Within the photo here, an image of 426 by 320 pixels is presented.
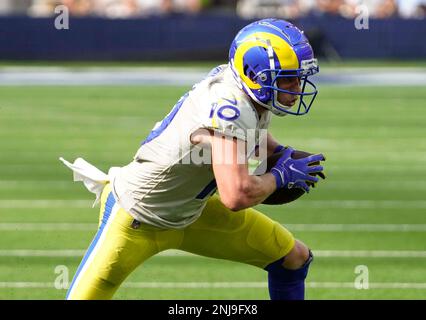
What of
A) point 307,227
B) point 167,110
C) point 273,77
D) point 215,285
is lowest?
point 215,285

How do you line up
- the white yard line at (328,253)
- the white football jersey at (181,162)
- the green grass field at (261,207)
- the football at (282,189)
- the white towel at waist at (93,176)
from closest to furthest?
the white football jersey at (181,162) → the football at (282,189) → the white towel at waist at (93,176) → the green grass field at (261,207) → the white yard line at (328,253)

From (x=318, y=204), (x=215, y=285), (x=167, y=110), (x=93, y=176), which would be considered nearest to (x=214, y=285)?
(x=215, y=285)

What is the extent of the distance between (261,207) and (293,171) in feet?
15.3

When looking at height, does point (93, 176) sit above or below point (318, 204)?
above

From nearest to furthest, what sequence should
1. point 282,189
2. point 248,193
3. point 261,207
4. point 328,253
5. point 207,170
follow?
point 248,193 → point 207,170 → point 282,189 → point 328,253 → point 261,207

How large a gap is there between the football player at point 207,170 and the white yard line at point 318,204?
4.27m

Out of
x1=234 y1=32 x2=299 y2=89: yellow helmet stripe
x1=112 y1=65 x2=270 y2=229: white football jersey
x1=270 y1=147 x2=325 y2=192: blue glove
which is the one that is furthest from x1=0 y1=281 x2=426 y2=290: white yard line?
x1=234 y1=32 x2=299 y2=89: yellow helmet stripe

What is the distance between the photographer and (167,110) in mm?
16312

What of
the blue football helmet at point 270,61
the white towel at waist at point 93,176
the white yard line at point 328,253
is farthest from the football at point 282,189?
the white yard line at point 328,253

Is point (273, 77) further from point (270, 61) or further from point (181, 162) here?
point (181, 162)

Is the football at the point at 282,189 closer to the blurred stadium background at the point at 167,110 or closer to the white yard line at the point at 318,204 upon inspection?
the blurred stadium background at the point at 167,110

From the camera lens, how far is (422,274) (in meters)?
7.17

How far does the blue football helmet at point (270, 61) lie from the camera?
4.94 metres
